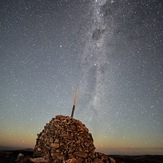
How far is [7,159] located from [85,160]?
32.7 feet

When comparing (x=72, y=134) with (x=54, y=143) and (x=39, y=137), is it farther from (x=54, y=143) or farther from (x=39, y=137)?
(x=39, y=137)

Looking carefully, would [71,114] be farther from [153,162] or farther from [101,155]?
[153,162]

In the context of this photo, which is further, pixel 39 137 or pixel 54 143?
pixel 39 137

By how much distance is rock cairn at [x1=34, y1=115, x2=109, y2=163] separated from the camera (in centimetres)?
1814

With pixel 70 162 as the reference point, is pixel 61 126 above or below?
above

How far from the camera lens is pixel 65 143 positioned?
1862cm

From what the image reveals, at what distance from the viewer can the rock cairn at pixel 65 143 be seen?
18.1 metres

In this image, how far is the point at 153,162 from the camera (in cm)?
3522

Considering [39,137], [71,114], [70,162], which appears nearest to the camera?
[70,162]

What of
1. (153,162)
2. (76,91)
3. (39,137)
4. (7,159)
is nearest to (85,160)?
(39,137)

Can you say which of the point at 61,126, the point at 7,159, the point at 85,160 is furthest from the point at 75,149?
the point at 7,159

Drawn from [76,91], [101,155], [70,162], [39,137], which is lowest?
[70,162]

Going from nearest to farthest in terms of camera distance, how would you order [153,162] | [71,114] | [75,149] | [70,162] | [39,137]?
1. [70,162]
2. [75,149]
3. [39,137]
4. [71,114]
5. [153,162]

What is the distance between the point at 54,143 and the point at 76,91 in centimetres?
715
